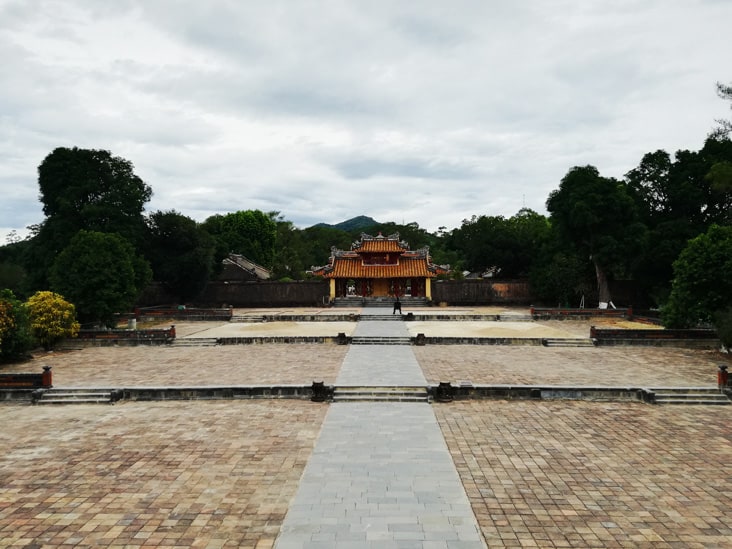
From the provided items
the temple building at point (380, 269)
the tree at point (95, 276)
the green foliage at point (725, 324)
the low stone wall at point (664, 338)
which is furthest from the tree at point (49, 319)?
the green foliage at point (725, 324)

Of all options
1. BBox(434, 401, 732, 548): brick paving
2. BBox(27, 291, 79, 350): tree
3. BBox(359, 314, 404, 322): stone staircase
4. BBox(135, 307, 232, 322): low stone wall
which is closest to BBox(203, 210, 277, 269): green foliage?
BBox(135, 307, 232, 322): low stone wall

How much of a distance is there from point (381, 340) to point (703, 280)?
12315mm

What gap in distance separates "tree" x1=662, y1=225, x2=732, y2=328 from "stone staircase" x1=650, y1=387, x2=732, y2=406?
20.8 feet

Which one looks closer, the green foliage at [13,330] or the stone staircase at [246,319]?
the green foliage at [13,330]

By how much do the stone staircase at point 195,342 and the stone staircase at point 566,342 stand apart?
14.5m

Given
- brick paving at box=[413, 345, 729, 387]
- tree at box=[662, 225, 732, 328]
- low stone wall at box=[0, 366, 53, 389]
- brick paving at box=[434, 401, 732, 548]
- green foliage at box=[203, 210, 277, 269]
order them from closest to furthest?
brick paving at box=[434, 401, 732, 548], low stone wall at box=[0, 366, 53, 389], brick paving at box=[413, 345, 729, 387], tree at box=[662, 225, 732, 328], green foliage at box=[203, 210, 277, 269]

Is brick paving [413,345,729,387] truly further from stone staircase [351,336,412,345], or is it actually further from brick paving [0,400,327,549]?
brick paving [0,400,327,549]

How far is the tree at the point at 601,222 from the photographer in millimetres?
32469

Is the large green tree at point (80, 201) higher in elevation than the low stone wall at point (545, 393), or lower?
higher

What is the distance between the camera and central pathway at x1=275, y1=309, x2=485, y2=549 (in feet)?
18.4

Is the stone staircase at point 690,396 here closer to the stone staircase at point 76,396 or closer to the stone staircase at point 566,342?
the stone staircase at point 566,342

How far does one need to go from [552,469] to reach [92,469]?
7444mm

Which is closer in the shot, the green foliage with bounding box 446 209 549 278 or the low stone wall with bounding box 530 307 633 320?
the low stone wall with bounding box 530 307 633 320

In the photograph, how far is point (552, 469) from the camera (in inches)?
302
